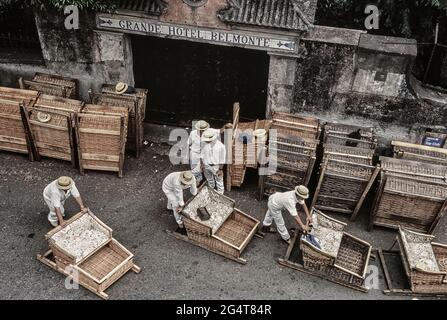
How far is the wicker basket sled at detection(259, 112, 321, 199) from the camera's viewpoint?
9.50 meters

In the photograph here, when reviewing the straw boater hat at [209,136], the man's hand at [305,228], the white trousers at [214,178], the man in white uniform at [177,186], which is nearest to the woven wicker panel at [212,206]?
the man in white uniform at [177,186]

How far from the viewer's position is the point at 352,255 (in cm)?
886

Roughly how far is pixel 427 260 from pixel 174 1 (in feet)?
23.9

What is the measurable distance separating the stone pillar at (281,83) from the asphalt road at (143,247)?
196 centimetres

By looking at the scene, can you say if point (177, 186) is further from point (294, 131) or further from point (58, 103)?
point (58, 103)

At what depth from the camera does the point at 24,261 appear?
28.1ft

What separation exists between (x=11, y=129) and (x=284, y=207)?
6.48 meters

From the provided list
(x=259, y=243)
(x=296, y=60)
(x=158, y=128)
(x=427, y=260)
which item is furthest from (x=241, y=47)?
(x=427, y=260)

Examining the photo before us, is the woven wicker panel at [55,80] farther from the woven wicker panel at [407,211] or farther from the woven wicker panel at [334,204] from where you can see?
the woven wicker panel at [407,211]

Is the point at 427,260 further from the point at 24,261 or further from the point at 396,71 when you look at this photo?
the point at 24,261

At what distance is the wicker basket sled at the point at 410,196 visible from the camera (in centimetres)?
886

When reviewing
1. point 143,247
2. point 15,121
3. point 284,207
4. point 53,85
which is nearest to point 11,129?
point 15,121

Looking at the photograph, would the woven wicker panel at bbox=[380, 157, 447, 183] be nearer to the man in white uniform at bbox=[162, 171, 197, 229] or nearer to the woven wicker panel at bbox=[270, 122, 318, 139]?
the woven wicker panel at bbox=[270, 122, 318, 139]

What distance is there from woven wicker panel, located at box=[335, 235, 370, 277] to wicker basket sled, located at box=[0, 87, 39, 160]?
23.9 feet
